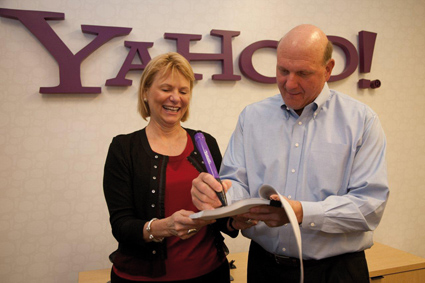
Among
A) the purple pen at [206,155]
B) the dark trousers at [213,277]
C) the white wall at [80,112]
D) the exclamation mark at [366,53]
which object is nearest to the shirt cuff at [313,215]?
the purple pen at [206,155]

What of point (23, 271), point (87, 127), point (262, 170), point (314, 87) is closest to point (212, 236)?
point (262, 170)

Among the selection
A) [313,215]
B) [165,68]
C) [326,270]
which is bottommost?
[326,270]

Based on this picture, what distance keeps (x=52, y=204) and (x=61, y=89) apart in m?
0.78

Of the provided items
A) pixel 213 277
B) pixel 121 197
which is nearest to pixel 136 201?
pixel 121 197

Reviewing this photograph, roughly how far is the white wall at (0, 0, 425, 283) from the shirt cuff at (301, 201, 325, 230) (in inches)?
67.1

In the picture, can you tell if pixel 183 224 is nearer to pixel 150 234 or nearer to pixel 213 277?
pixel 150 234

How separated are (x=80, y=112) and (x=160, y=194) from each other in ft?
4.26

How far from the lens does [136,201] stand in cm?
153

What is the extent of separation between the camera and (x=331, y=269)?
1316mm

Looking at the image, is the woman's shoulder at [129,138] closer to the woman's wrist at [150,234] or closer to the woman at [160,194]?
the woman at [160,194]

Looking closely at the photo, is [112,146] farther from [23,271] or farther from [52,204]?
[23,271]

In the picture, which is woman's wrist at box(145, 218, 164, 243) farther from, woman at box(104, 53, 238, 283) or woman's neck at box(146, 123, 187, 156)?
woman's neck at box(146, 123, 187, 156)

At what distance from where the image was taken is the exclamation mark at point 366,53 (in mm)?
3109

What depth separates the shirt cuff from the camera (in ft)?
3.84
